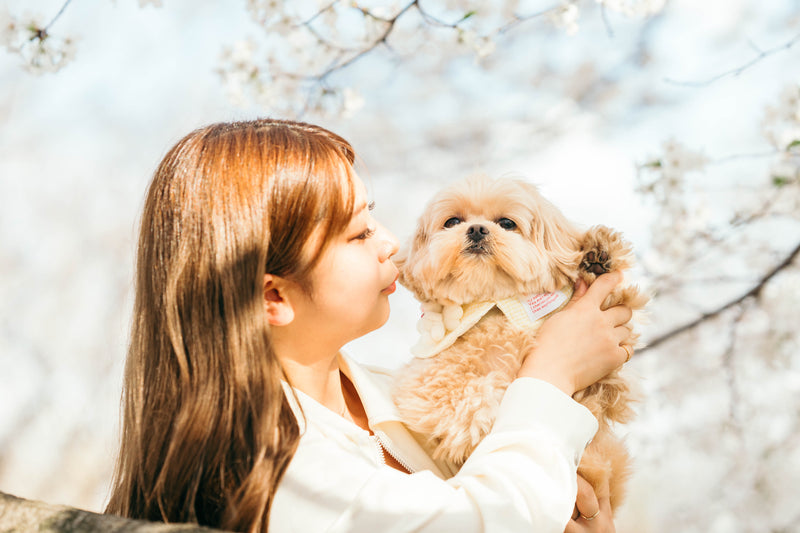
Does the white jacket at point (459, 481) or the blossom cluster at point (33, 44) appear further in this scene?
the blossom cluster at point (33, 44)

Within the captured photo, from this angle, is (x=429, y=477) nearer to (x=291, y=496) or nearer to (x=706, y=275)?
(x=291, y=496)

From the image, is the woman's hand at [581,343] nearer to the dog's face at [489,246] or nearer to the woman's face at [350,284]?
the dog's face at [489,246]

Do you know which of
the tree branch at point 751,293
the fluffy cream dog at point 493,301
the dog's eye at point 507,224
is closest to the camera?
the fluffy cream dog at point 493,301

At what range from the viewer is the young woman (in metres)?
1.22

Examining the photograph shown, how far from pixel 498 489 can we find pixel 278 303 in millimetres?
666

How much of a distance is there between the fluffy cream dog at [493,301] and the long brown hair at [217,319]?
0.41m

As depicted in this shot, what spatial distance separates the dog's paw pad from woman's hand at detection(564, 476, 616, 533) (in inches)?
22.1

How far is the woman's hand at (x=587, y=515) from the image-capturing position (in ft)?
4.92

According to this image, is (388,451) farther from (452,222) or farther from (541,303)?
(452,222)

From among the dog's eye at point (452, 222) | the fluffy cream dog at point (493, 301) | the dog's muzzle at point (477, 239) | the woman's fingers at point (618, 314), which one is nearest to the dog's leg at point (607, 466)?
the fluffy cream dog at point (493, 301)

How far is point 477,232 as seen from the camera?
1.72 metres

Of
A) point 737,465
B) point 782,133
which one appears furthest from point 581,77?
point 737,465

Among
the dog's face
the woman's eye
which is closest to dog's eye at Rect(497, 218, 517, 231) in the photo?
the dog's face

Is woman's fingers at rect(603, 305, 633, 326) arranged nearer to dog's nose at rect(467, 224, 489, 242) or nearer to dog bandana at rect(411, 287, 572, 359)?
dog bandana at rect(411, 287, 572, 359)
